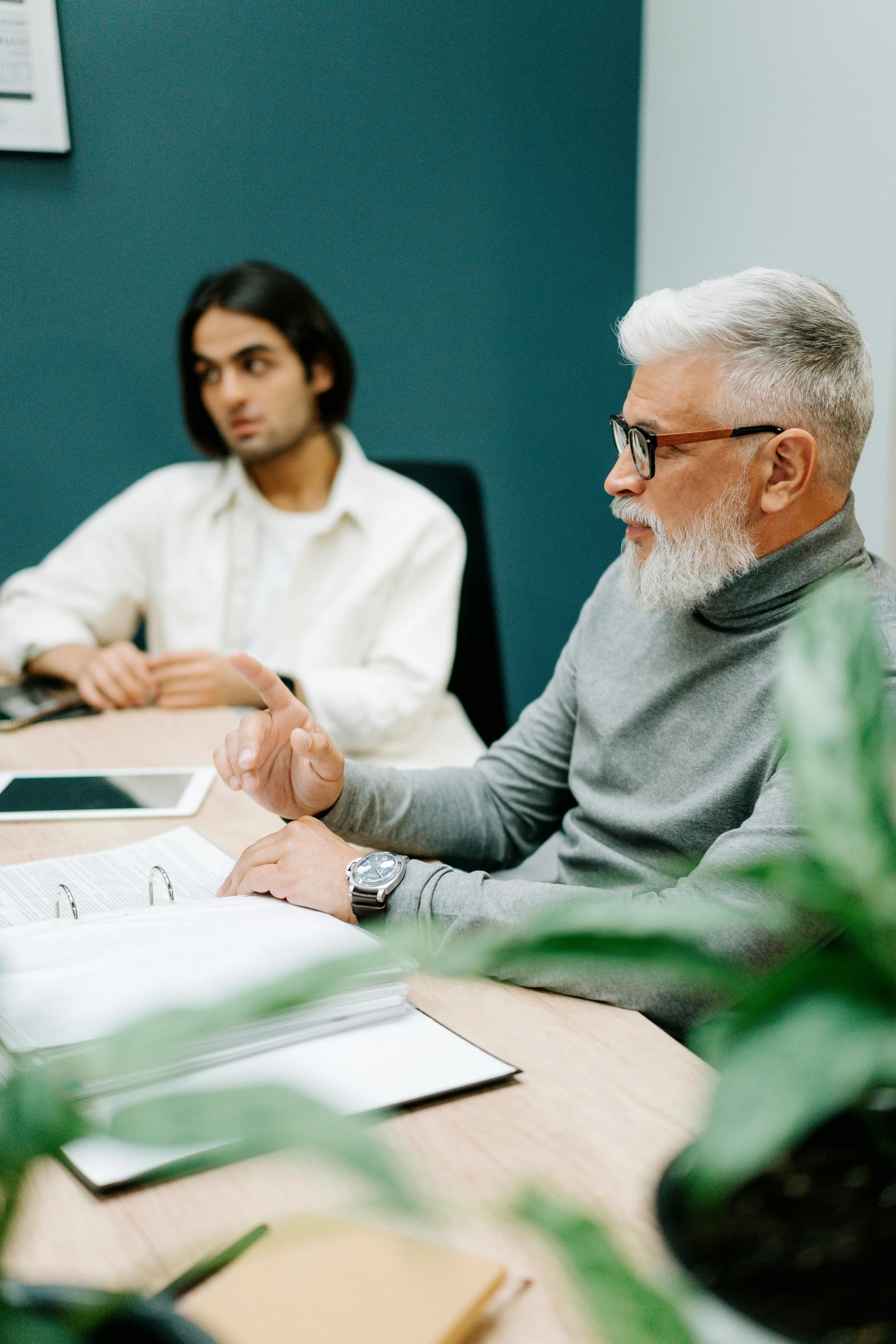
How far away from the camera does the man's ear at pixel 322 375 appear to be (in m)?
2.31

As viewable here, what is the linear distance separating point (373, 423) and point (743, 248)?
0.95 metres

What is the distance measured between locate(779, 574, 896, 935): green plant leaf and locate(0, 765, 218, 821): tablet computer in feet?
3.30

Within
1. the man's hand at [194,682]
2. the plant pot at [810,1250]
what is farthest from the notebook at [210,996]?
the man's hand at [194,682]

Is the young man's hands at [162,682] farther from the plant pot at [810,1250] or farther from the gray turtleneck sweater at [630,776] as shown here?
the plant pot at [810,1250]

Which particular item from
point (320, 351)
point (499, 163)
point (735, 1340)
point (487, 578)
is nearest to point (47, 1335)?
point (735, 1340)

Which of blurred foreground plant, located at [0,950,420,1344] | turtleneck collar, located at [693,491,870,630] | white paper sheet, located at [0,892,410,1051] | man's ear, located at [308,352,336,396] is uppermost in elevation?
man's ear, located at [308,352,336,396]

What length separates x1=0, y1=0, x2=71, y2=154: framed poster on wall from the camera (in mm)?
2334

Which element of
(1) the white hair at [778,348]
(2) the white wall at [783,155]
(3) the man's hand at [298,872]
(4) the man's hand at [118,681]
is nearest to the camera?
(3) the man's hand at [298,872]

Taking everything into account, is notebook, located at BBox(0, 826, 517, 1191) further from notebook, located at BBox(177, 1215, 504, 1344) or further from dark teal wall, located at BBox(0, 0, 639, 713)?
dark teal wall, located at BBox(0, 0, 639, 713)

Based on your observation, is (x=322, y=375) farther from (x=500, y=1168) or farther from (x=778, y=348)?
(x=500, y=1168)

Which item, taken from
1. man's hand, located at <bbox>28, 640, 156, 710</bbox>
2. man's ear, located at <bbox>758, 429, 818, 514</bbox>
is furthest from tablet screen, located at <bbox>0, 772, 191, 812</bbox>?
man's ear, located at <bbox>758, 429, 818, 514</bbox>

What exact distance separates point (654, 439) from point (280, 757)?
1.66 ft

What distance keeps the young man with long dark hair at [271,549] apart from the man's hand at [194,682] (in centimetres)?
20

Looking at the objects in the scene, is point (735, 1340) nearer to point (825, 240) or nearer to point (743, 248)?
point (825, 240)
